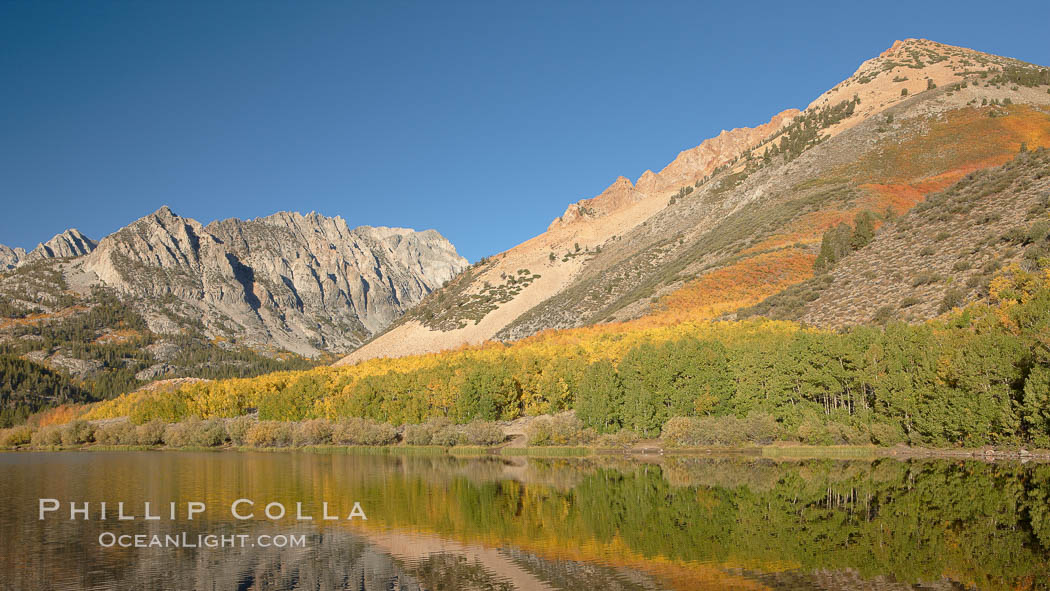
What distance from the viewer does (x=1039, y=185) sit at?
73.2 m

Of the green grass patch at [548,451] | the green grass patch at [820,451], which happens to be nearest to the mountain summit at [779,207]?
the green grass patch at [548,451]

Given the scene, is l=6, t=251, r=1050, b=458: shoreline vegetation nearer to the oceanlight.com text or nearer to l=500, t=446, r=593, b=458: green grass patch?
l=500, t=446, r=593, b=458: green grass patch

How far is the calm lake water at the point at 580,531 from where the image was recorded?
78.9 feet

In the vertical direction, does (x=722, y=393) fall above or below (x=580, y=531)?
above

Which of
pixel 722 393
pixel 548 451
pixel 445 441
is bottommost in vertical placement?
pixel 548 451

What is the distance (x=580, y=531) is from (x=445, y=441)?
49.4 m

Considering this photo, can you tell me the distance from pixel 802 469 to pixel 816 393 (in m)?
Result: 13.0

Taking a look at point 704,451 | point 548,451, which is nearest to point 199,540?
point 548,451

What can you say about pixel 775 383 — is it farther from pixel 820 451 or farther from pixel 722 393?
pixel 820 451

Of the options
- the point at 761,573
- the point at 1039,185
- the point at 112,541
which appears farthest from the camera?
the point at 1039,185

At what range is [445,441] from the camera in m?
79.5

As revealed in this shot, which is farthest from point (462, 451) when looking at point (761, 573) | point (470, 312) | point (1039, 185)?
point (470, 312)

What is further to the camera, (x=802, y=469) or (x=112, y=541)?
(x=802, y=469)

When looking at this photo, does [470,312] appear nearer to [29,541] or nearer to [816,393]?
[816,393]
